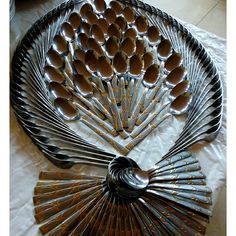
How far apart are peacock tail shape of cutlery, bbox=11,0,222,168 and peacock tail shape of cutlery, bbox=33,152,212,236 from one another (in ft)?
0.17

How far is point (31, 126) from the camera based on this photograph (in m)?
0.76

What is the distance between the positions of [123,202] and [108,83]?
0.31 metres

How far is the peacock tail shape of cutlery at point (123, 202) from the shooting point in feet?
2.09

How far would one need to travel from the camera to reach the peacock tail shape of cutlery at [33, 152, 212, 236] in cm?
64

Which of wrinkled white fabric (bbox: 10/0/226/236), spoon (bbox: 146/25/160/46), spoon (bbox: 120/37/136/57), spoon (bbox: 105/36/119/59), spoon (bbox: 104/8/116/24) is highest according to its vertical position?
spoon (bbox: 146/25/160/46)

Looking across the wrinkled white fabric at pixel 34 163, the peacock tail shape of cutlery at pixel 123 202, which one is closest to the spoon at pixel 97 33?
the wrinkled white fabric at pixel 34 163

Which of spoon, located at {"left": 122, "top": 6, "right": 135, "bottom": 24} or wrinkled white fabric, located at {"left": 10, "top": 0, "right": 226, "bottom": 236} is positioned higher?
spoon, located at {"left": 122, "top": 6, "right": 135, "bottom": 24}

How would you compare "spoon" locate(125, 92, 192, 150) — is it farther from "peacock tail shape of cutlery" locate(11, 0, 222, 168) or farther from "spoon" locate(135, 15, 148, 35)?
"spoon" locate(135, 15, 148, 35)

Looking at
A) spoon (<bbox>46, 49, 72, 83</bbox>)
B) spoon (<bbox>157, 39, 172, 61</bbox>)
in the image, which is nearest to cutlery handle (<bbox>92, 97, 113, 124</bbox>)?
spoon (<bbox>46, 49, 72, 83</bbox>)

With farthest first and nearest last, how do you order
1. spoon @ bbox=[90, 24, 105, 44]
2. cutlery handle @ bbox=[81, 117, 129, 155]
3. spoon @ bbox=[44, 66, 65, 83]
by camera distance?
spoon @ bbox=[90, 24, 105, 44] → spoon @ bbox=[44, 66, 65, 83] → cutlery handle @ bbox=[81, 117, 129, 155]

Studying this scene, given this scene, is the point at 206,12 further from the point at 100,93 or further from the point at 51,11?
the point at 100,93
